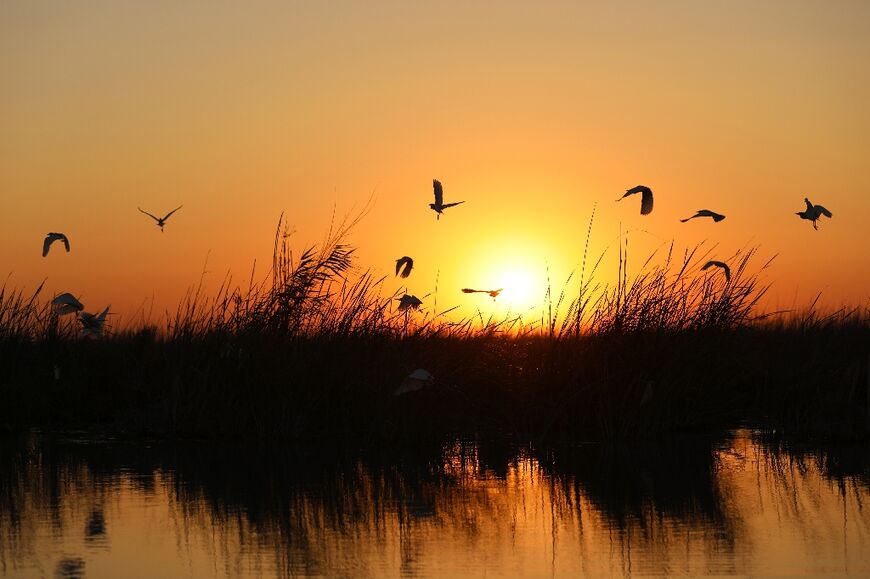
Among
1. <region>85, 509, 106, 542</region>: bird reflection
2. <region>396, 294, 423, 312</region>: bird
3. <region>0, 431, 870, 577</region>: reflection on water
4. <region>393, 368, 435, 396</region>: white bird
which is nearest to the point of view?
<region>0, 431, 870, 577</region>: reflection on water

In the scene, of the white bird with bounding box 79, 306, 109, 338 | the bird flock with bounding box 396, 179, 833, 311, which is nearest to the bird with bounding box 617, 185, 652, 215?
the bird flock with bounding box 396, 179, 833, 311

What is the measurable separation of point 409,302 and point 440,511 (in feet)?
13.2

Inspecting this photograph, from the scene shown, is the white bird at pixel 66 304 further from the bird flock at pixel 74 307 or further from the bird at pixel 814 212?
the bird at pixel 814 212

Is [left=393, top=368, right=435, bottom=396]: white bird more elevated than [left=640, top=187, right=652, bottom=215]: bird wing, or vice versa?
[left=640, top=187, right=652, bottom=215]: bird wing

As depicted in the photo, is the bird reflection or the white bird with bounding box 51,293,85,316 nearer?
the bird reflection

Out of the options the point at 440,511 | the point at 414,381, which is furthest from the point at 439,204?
the point at 440,511

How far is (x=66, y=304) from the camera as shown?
1198cm

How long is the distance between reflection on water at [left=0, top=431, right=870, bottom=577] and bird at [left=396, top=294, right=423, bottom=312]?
155 cm

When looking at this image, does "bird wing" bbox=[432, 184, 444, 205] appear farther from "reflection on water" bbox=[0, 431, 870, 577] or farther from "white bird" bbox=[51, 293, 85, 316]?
"white bird" bbox=[51, 293, 85, 316]

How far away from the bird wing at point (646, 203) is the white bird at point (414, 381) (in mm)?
2687

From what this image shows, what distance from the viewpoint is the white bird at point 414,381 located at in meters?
8.87

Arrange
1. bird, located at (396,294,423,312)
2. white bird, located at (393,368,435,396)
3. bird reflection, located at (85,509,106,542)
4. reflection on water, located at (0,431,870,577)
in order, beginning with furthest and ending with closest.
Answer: bird, located at (396,294,423,312) < white bird, located at (393,368,435,396) < bird reflection, located at (85,509,106,542) < reflection on water, located at (0,431,870,577)

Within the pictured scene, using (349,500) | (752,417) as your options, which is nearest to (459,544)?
(349,500)

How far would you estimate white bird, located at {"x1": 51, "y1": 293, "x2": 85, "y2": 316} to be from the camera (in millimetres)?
11688
